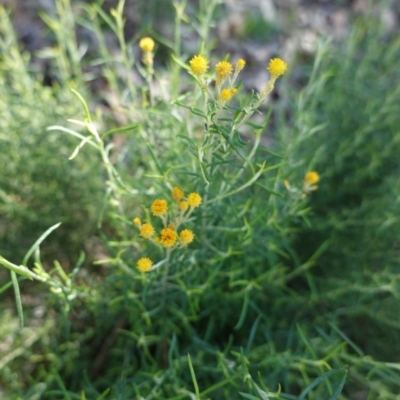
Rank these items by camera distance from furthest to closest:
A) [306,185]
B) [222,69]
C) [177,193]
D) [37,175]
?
[37,175], [306,185], [177,193], [222,69]

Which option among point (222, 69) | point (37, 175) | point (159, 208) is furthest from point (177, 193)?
point (37, 175)

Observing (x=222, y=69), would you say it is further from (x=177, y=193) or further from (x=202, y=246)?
(x=202, y=246)

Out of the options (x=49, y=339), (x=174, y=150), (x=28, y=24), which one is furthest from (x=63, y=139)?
(x=28, y=24)

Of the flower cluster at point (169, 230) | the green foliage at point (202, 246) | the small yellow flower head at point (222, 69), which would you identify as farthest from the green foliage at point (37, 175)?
the small yellow flower head at point (222, 69)

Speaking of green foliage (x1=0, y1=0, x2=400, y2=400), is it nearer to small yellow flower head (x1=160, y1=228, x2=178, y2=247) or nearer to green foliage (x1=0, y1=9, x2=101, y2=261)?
green foliage (x1=0, y1=9, x2=101, y2=261)

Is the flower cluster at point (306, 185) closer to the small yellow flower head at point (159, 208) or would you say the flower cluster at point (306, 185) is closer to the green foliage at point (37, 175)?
the small yellow flower head at point (159, 208)

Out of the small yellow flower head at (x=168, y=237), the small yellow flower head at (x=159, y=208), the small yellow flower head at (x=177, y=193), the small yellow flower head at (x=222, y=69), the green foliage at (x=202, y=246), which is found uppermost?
the small yellow flower head at (x=222, y=69)

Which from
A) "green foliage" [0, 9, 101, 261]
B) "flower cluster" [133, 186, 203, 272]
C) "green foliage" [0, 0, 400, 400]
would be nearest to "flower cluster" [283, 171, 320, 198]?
"green foliage" [0, 0, 400, 400]

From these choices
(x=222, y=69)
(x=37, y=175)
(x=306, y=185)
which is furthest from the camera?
(x=37, y=175)
